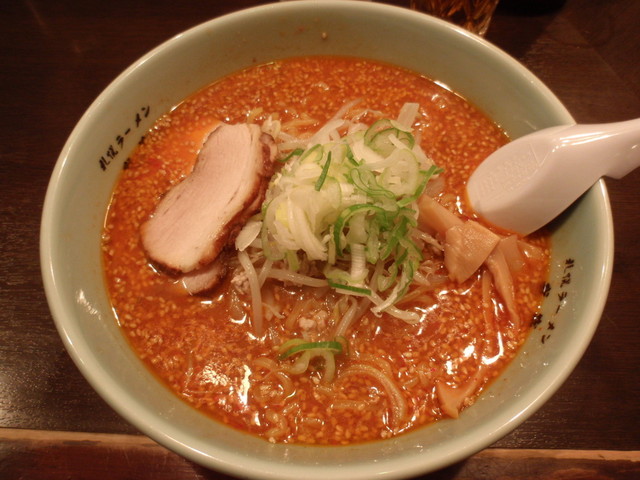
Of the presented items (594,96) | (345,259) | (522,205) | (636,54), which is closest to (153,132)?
(345,259)

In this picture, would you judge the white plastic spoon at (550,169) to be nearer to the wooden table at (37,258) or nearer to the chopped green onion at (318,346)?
the wooden table at (37,258)

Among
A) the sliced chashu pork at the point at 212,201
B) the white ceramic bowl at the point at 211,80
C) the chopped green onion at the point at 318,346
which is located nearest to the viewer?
the white ceramic bowl at the point at 211,80

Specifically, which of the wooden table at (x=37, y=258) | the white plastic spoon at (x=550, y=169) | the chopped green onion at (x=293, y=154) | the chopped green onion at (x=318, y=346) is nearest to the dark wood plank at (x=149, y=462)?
the wooden table at (x=37, y=258)

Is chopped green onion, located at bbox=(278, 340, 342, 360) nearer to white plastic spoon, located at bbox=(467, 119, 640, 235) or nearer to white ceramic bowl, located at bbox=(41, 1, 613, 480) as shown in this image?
white ceramic bowl, located at bbox=(41, 1, 613, 480)

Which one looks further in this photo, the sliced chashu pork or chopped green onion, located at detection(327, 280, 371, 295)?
the sliced chashu pork

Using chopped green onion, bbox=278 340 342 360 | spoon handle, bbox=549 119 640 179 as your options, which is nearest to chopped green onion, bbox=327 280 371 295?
chopped green onion, bbox=278 340 342 360

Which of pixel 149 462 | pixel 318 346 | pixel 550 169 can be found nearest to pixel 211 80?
pixel 318 346

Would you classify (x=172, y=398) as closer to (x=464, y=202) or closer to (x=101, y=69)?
(x=464, y=202)

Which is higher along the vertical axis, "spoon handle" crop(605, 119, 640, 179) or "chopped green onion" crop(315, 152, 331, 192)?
"spoon handle" crop(605, 119, 640, 179)

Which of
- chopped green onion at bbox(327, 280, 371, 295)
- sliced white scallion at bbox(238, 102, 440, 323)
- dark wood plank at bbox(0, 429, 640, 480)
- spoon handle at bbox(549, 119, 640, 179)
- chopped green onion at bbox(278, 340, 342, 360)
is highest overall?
spoon handle at bbox(549, 119, 640, 179)
